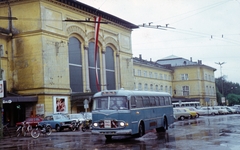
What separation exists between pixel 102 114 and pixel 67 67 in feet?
86.9

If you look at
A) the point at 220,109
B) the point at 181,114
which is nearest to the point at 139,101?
the point at 181,114

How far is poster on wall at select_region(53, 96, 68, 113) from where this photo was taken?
135ft

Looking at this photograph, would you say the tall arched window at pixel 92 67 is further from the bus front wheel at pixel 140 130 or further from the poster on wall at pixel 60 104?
the bus front wheel at pixel 140 130

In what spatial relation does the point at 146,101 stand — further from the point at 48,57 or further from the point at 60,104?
the point at 60,104

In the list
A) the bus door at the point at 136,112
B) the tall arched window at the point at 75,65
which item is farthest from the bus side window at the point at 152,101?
the tall arched window at the point at 75,65

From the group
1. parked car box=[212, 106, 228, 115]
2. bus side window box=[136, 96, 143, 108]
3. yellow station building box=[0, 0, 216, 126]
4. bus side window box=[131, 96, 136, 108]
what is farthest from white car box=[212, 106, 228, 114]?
bus side window box=[131, 96, 136, 108]

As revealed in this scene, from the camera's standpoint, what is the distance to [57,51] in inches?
1681

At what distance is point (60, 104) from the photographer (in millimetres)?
42219

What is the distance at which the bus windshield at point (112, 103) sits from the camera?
1894cm

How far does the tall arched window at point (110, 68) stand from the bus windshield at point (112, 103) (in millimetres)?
34329

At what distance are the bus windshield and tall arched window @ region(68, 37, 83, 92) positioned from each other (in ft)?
88.6

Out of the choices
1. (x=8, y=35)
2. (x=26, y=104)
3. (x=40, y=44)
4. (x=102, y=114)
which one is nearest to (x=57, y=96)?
(x=26, y=104)

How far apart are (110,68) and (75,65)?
9.33m

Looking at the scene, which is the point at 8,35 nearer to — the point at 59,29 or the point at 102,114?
the point at 59,29
